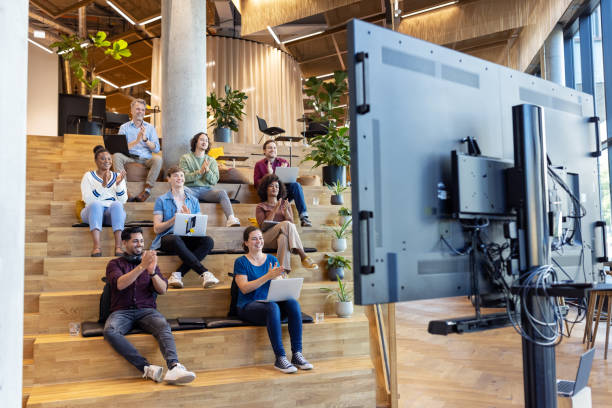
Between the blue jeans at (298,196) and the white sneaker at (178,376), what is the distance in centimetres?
227

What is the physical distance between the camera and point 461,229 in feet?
4.18

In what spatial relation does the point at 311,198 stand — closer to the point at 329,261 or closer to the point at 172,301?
the point at 329,261

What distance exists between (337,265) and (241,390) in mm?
1622

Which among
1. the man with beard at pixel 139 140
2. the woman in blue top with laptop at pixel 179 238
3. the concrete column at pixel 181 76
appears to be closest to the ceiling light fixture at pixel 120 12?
the concrete column at pixel 181 76

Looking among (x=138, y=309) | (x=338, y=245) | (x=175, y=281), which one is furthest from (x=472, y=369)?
(x=138, y=309)

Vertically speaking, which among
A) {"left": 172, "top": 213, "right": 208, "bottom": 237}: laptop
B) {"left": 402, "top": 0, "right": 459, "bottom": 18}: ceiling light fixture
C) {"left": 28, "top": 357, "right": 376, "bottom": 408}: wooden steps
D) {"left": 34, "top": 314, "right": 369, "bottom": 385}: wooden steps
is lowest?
{"left": 28, "top": 357, "right": 376, "bottom": 408}: wooden steps

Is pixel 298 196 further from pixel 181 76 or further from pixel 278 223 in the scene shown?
pixel 181 76

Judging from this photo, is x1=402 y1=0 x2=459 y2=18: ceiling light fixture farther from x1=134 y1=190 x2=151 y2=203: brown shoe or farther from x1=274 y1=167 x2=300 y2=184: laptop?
x1=134 y1=190 x2=151 y2=203: brown shoe

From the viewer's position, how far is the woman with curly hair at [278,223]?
460cm

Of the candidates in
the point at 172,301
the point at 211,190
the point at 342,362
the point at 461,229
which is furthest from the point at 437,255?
the point at 211,190

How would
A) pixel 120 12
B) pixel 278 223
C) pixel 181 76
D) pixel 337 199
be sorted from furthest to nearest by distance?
pixel 120 12 < pixel 181 76 < pixel 337 199 < pixel 278 223

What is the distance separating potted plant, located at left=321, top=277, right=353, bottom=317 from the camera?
4301 millimetres

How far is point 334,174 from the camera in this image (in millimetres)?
6441

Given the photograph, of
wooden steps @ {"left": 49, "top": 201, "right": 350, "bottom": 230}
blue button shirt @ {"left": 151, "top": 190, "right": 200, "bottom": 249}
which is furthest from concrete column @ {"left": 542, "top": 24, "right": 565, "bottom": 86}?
blue button shirt @ {"left": 151, "top": 190, "right": 200, "bottom": 249}
